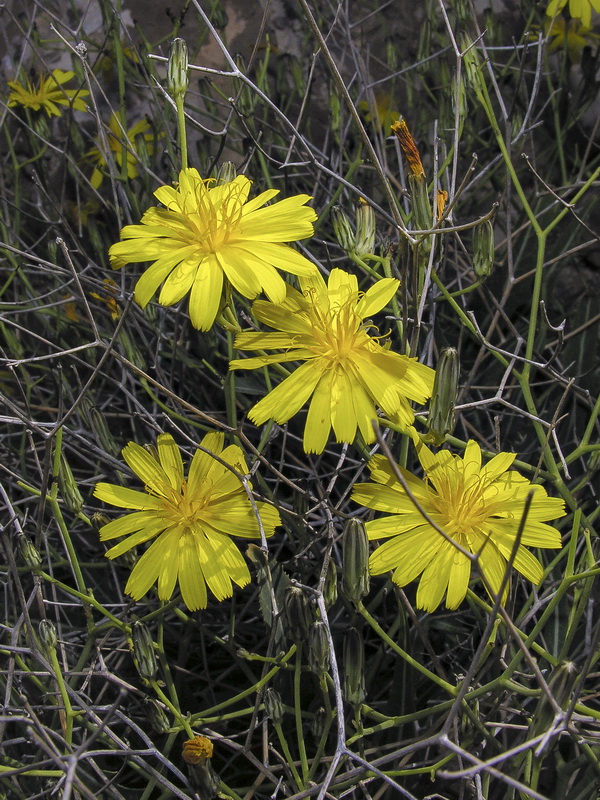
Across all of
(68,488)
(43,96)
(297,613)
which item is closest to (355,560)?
(297,613)

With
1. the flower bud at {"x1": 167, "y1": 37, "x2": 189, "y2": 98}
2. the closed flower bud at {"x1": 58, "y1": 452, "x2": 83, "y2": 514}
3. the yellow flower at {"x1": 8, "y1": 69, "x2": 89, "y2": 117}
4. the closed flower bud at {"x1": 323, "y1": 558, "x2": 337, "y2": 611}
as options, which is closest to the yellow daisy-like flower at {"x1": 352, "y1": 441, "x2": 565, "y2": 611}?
the closed flower bud at {"x1": 323, "y1": 558, "x2": 337, "y2": 611}

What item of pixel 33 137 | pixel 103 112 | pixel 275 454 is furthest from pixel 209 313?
pixel 103 112

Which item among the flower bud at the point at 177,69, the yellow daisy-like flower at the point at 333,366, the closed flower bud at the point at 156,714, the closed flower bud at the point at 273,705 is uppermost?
the flower bud at the point at 177,69

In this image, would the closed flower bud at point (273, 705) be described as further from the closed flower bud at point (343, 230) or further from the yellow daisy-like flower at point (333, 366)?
the closed flower bud at point (343, 230)

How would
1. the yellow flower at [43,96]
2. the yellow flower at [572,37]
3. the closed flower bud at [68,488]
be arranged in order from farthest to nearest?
the yellow flower at [572,37], the yellow flower at [43,96], the closed flower bud at [68,488]

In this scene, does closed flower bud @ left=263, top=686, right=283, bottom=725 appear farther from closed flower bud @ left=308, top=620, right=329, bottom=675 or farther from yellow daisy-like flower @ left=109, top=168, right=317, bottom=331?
yellow daisy-like flower @ left=109, top=168, right=317, bottom=331

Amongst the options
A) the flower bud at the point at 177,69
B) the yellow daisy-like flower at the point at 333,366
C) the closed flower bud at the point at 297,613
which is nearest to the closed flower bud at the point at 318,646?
the closed flower bud at the point at 297,613
